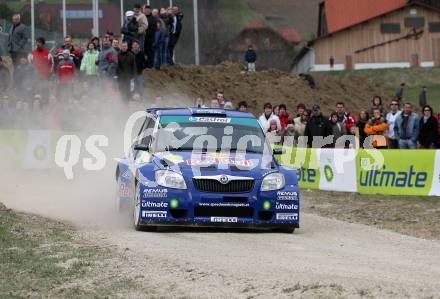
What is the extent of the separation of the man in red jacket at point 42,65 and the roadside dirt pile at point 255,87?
16.6 feet

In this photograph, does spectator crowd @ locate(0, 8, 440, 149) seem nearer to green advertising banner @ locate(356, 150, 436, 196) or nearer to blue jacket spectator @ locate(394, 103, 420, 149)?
blue jacket spectator @ locate(394, 103, 420, 149)

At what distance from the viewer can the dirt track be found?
979 centimetres

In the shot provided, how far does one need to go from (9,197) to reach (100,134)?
6996mm

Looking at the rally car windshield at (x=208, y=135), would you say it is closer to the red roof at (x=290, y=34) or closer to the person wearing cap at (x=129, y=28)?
the person wearing cap at (x=129, y=28)

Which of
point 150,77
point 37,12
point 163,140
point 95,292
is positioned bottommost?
point 95,292

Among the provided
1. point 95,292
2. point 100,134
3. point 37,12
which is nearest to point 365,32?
point 37,12

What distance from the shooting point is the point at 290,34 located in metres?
101

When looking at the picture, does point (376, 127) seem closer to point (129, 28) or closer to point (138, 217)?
point (129, 28)

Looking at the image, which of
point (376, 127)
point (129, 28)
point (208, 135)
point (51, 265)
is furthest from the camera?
point (129, 28)

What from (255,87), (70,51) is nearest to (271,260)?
(70,51)

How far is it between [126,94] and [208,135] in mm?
13124

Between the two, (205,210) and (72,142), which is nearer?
(205,210)

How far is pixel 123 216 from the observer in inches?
634

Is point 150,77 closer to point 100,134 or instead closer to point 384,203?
point 100,134
